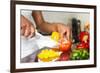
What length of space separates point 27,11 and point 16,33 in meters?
0.23

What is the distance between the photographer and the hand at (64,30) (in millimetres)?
1964

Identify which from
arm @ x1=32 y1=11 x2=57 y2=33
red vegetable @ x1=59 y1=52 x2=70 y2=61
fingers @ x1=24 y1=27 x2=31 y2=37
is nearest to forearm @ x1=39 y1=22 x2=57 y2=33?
arm @ x1=32 y1=11 x2=57 y2=33

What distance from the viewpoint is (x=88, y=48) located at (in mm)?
2061

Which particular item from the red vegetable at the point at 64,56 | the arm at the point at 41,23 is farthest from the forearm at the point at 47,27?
the red vegetable at the point at 64,56

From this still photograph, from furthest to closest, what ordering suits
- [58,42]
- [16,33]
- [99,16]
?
[99,16] → [58,42] → [16,33]

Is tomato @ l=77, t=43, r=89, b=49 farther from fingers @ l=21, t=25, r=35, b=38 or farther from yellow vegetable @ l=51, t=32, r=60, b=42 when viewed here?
fingers @ l=21, t=25, r=35, b=38

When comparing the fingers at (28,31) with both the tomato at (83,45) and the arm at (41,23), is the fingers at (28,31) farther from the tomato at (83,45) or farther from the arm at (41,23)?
the tomato at (83,45)

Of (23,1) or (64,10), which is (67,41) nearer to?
(64,10)

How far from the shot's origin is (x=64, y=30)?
6.48ft

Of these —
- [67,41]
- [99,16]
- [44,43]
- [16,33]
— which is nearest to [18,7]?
[16,33]

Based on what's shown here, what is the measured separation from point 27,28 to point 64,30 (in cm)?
37

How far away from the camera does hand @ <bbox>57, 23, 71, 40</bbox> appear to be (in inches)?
77.3

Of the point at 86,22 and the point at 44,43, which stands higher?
the point at 86,22

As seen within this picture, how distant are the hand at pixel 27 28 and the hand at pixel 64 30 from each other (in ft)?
0.86
